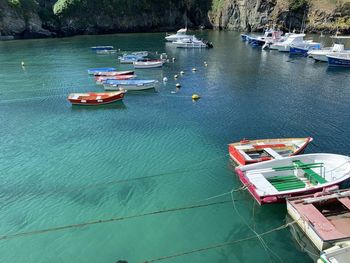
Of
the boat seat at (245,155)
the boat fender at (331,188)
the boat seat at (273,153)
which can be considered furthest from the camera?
the boat seat at (273,153)

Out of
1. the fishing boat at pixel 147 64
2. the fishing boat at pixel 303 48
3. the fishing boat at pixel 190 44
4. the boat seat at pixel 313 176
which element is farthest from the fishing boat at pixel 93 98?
the fishing boat at pixel 303 48

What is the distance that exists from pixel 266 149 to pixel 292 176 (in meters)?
3.65

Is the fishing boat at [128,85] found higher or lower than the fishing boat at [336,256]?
lower

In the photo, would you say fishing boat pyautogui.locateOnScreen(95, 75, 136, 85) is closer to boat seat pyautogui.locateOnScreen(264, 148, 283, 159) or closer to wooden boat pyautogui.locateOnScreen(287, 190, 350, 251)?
boat seat pyautogui.locateOnScreen(264, 148, 283, 159)

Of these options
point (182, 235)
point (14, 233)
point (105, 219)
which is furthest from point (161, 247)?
point (14, 233)

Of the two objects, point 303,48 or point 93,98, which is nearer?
point 93,98

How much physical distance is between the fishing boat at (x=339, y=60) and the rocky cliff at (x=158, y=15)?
55.2 meters

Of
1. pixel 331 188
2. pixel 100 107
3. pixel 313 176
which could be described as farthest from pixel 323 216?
pixel 100 107

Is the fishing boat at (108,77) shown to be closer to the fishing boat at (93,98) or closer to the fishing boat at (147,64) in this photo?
the fishing boat at (93,98)

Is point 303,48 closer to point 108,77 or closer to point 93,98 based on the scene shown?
point 108,77

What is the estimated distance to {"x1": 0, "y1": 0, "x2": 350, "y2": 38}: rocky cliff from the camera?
356 feet

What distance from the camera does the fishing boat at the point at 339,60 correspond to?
6203 cm

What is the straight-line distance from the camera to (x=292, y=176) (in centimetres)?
2373

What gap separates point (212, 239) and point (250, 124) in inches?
740
